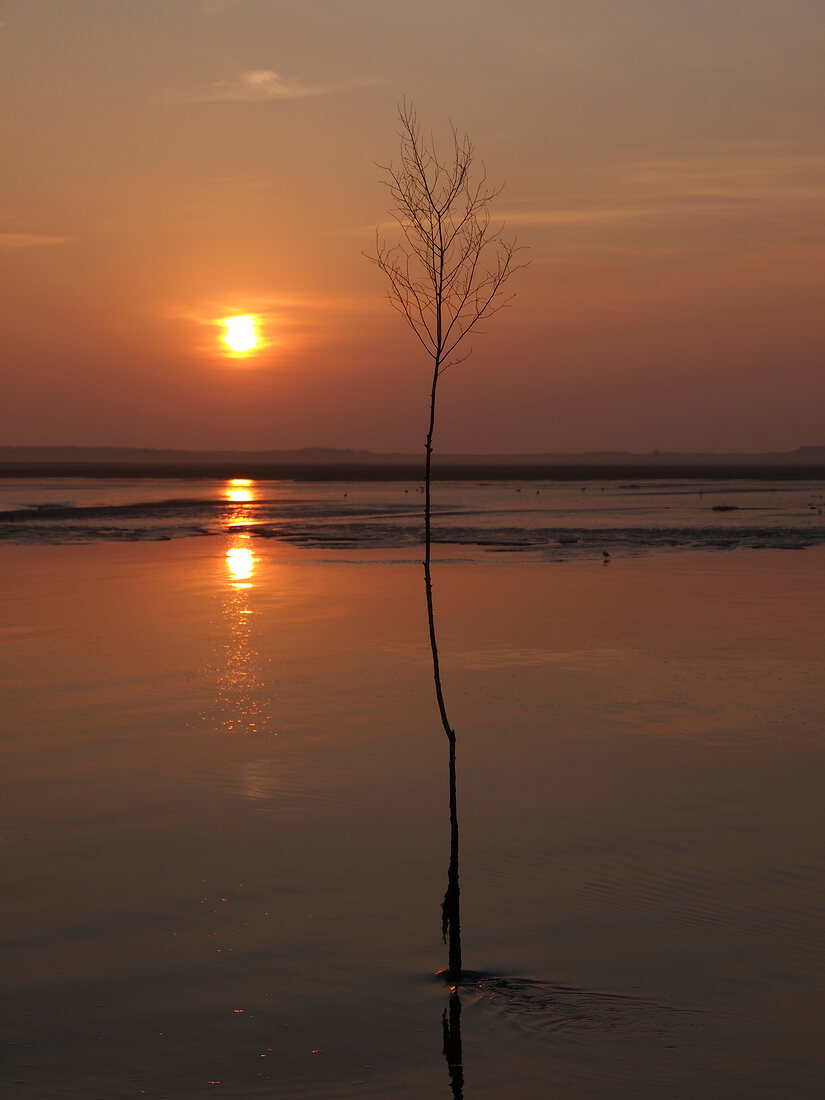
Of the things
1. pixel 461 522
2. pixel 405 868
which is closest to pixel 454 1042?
pixel 405 868

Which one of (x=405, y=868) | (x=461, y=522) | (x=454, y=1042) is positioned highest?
(x=461, y=522)

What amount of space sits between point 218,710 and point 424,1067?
7.59m

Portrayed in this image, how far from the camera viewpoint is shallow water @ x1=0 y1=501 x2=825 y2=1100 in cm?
589

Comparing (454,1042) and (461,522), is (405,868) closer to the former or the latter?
(454,1042)

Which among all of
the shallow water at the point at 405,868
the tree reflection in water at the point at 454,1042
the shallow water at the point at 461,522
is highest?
the shallow water at the point at 461,522

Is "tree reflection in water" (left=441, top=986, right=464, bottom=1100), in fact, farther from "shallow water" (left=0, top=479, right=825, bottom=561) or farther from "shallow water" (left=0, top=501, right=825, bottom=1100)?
"shallow water" (left=0, top=479, right=825, bottom=561)

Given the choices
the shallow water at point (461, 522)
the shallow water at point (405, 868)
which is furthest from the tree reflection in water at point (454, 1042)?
the shallow water at point (461, 522)

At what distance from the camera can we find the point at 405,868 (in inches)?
323

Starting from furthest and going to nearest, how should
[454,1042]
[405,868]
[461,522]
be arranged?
[461,522] → [405,868] → [454,1042]

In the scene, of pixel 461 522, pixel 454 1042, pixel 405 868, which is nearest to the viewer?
pixel 454 1042

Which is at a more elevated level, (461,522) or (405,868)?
(461,522)

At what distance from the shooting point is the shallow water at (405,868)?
5891 millimetres

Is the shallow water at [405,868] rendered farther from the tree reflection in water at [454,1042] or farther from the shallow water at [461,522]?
the shallow water at [461,522]

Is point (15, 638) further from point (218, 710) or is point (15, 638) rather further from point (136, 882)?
point (136, 882)
